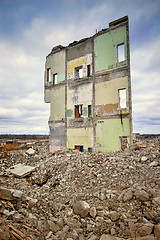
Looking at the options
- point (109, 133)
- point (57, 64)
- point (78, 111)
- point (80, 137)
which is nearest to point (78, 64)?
point (57, 64)

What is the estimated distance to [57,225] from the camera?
3.83 metres

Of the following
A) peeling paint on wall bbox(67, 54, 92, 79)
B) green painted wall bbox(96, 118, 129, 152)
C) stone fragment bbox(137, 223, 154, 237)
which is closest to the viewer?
stone fragment bbox(137, 223, 154, 237)

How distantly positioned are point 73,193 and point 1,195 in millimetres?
2187

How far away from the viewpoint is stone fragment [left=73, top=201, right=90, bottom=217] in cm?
405

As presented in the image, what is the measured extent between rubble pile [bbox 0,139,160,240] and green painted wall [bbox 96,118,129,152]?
3.13m

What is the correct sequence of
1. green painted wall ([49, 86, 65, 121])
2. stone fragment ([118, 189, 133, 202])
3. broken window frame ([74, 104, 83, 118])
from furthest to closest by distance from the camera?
1. green painted wall ([49, 86, 65, 121])
2. broken window frame ([74, 104, 83, 118])
3. stone fragment ([118, 189, 133, 202])

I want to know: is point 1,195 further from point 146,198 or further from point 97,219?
point 146,198

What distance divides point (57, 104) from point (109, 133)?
549 cm

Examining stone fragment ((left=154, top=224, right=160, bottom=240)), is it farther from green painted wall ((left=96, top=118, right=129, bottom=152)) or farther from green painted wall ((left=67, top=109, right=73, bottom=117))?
green painted wall ((left=67, top=109, right=73, bottom=117))

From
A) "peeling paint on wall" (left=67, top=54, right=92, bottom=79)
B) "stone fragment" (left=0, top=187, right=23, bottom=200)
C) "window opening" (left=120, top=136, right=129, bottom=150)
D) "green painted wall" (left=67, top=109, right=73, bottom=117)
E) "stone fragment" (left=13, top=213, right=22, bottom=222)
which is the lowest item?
"stone fragment" (left=13, top=213, right=22, bottom=222)

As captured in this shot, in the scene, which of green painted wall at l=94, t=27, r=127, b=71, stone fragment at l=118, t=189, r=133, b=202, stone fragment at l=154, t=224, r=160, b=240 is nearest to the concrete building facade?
green painted wall at l=94, t=27, r=127, b=71

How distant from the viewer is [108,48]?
417 inches

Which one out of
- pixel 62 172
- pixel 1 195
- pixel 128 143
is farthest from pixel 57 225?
pixel 128 143

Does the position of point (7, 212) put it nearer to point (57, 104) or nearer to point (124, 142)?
point (124, 142)
